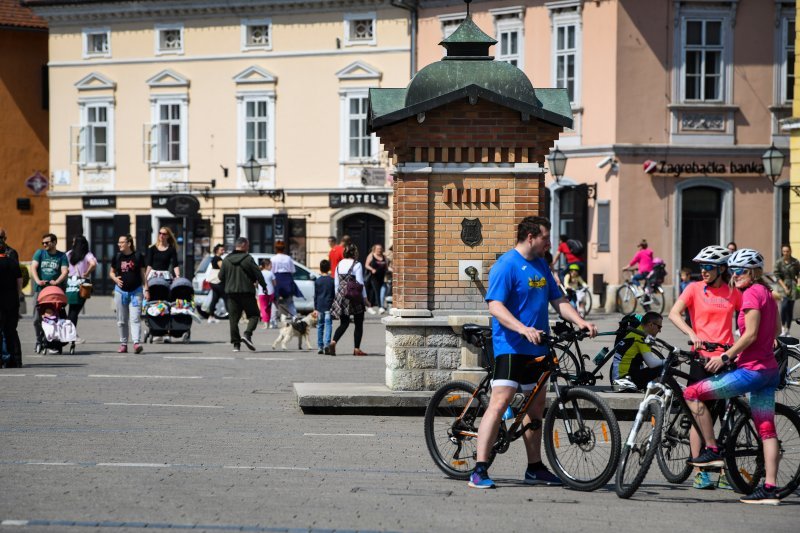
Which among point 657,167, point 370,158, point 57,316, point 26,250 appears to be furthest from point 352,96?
point 57,316

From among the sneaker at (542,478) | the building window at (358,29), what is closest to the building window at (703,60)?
the building window at (358,29)

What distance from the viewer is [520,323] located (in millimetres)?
9461

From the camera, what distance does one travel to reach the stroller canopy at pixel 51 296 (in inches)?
806

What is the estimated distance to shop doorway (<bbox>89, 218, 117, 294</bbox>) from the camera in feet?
147

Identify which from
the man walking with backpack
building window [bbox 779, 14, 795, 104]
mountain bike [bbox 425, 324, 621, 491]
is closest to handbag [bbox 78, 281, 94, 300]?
the man walking with backpack

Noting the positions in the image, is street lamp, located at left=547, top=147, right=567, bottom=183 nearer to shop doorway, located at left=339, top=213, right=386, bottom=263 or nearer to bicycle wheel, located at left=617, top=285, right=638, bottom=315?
bicycle wheel, located at left=617, top=285, right=638, bottom=315

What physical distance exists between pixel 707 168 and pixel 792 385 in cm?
2116

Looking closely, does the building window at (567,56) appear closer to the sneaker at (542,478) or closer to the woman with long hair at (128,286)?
the woman with long hair at (128,286)

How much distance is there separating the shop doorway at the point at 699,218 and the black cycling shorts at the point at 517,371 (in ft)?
86.7

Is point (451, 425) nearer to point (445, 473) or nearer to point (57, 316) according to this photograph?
point (445, 473)

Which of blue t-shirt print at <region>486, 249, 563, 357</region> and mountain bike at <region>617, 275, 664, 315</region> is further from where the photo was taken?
mountain bike at <region>617, 275, 664, 315</region>

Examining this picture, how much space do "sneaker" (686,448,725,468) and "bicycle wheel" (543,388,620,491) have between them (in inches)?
25.5

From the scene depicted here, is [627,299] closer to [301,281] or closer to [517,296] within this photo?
[301,281]

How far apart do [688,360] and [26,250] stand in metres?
40.8
